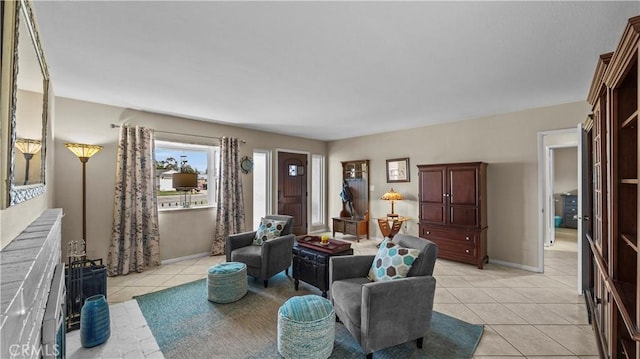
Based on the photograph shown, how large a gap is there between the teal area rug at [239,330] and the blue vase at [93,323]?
364mm

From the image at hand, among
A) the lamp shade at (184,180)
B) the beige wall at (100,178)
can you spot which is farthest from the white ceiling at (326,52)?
the lamp shade at (184,180)

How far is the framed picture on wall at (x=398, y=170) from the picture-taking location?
5293 millimetres

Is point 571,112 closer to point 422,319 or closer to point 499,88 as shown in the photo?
point 499,88

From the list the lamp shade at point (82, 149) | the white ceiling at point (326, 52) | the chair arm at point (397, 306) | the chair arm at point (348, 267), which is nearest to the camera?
the white ceiling at point (326, 52)

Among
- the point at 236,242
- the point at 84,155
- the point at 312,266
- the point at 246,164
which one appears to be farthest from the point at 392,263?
the point at 84,155

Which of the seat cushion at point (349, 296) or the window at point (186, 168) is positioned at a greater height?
the window at point (186, 168)

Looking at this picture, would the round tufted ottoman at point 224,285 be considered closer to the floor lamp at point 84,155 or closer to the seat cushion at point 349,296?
the seat cushion at point 349,296

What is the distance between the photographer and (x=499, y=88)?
3035 mm

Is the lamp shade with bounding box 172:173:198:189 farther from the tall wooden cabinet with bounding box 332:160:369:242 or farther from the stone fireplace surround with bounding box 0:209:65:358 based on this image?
the tall wooden cabinet with bounding box 332:160:369:242

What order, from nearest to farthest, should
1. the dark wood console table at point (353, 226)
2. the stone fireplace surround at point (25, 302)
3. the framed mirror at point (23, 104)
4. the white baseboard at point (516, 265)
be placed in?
the stone fireplace surround at point (25, 302) → the framed mirror at point (23, 104) → the white baseboard at point (516, 265) → the dark wood console table at point (353, 226)

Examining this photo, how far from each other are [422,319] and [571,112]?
3638mm

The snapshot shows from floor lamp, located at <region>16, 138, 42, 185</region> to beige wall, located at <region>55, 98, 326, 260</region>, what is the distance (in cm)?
264

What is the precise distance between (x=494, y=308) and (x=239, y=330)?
102 inches

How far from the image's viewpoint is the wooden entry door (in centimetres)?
590
